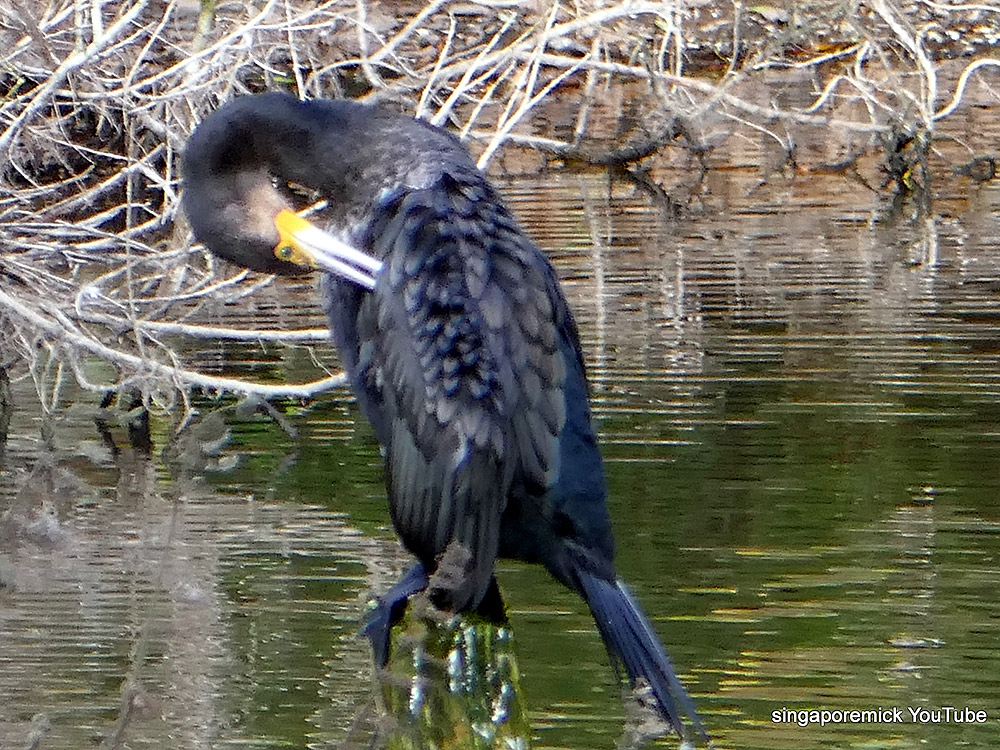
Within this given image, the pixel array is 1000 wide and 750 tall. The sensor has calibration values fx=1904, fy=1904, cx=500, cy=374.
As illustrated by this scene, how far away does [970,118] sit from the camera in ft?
51.9

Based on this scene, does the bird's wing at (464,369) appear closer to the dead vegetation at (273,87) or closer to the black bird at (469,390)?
the black bird at (469,390)

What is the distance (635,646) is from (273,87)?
14.7 ft

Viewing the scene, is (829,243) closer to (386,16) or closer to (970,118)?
(386,16)

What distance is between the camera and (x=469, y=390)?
3.61m

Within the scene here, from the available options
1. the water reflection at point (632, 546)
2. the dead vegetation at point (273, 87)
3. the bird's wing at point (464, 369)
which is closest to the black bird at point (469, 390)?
the bird's wing at point (464, 369)

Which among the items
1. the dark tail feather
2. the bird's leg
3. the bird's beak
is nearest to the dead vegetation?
the bird's beak

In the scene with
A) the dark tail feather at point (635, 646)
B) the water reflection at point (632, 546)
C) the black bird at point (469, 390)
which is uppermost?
the black bird at point (469, 390)

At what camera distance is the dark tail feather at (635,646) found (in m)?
3.46

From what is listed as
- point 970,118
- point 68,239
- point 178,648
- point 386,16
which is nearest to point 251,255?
point 178,648

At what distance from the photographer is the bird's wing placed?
3592 mm

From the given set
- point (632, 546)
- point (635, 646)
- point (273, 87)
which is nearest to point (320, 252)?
point (635, 646)

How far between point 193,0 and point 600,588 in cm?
789

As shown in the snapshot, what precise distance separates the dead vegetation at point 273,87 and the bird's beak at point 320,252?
3.63 ft

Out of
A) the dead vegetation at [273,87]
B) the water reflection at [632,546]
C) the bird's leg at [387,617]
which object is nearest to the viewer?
the bird's leg at [387,617]
